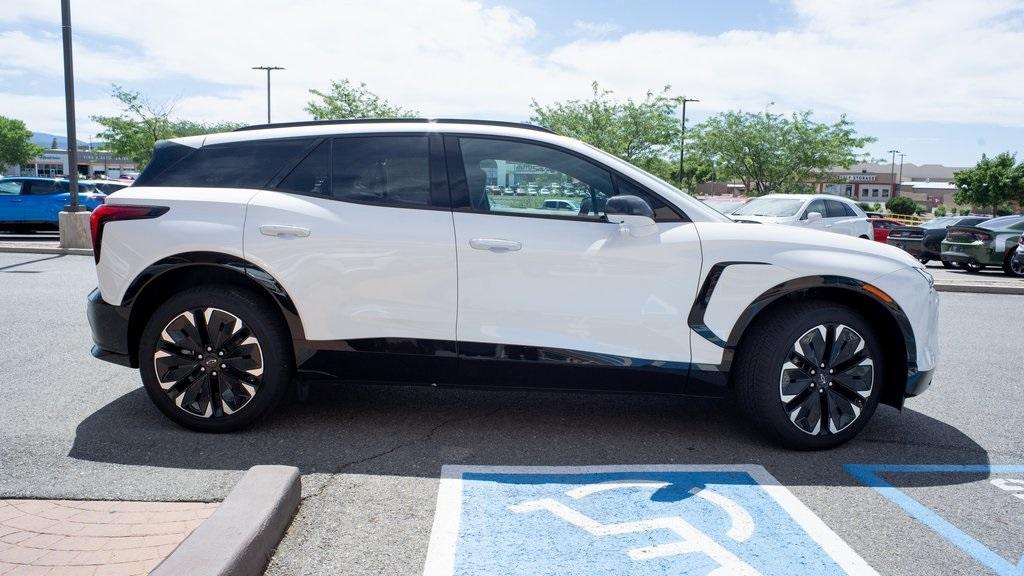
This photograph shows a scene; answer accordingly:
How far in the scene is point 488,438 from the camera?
14.3 feet

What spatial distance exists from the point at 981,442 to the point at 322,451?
150 inches

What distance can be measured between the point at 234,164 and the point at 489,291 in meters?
1.65

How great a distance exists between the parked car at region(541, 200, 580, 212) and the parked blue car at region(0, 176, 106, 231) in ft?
61.7

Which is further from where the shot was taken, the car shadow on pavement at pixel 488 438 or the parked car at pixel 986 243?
the parked car at pixel 986 243

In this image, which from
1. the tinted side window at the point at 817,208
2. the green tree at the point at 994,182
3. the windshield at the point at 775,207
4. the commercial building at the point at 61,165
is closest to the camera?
the windshield at the point at 775,207

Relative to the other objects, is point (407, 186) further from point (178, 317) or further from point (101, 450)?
point (101, 450)

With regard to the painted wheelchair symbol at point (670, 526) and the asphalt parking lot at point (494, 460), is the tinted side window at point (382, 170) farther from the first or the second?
the painted wheelchair symbol at point (670, 526)

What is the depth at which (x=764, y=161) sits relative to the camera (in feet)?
133

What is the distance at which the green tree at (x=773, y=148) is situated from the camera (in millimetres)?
39094

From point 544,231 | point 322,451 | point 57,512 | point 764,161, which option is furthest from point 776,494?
point 764,161

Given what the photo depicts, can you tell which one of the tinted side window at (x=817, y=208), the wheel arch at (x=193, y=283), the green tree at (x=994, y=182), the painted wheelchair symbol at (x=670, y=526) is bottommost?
the painted wheelchair symbol at (x=670, y=526)

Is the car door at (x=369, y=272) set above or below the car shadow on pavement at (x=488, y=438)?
above

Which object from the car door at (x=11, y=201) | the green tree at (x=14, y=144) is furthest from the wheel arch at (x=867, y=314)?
the green tree at (x=14, y=144)

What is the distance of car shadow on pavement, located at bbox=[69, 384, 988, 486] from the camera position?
395 centimetres
